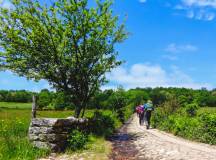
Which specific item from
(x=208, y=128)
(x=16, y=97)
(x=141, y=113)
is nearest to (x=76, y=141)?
(x=208, y=128)

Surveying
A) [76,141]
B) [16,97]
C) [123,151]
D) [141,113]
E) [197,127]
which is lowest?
[123,151]

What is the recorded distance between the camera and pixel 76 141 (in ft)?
57.8

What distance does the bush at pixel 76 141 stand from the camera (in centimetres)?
1748

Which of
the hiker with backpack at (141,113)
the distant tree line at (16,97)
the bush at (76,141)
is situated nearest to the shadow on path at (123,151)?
→ the bush at (76,141)

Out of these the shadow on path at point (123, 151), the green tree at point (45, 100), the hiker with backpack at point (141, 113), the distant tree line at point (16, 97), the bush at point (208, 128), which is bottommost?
the shadow on path at point (123, 151)

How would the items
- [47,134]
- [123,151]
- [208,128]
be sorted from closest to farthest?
[47,134] < [123,151] < [208,128]

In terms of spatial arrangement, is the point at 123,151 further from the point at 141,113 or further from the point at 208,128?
the point at 141,113

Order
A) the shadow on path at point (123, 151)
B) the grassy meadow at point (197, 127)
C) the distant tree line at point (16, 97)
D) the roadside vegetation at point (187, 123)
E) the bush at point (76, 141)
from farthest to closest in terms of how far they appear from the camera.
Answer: the distant tree line at point (16, 97), the roadside vegetation at point (187, 123), the grassy meadow at point (197, 127), the bush at point (76, 141), the shadow on path at point (123, 151)

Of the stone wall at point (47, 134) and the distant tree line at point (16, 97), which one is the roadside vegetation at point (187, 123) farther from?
the distant tree line at point (16, 97)

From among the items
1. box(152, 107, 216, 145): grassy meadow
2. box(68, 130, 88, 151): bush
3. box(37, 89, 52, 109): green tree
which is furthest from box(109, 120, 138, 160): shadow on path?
box(37, 89, 52, 109): green tree

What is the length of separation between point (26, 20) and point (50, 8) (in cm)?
171

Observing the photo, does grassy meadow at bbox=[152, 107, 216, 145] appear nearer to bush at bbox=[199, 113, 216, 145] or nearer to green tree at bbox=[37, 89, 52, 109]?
bush at bbox=[199, 113, 216, 145]

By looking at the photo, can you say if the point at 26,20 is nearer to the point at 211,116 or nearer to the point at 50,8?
the point at 50,8

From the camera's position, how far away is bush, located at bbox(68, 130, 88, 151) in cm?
1748
